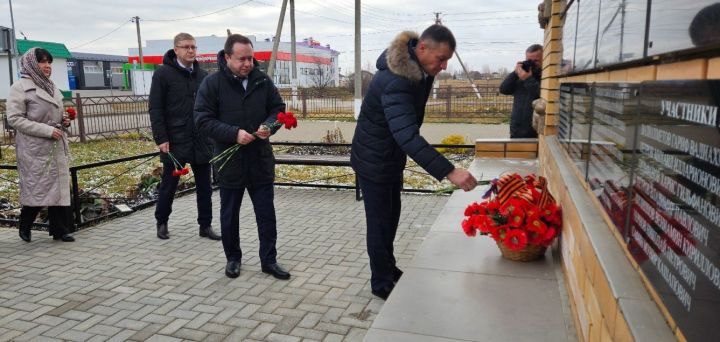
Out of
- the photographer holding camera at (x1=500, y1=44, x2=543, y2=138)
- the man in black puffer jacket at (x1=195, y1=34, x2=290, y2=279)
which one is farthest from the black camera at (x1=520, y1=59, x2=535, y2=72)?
the man in black puffer jacket at (x1=195, y1=34, x2=290, y2=279)

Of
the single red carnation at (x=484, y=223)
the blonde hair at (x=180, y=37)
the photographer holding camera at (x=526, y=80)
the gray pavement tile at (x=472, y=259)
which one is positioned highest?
the blonde hair at (x=180, y=37)

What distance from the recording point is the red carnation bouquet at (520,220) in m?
3.03

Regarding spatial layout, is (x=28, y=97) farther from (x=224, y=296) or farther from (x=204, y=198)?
(x=224, y=296)

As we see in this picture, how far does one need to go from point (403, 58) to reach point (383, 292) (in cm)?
148

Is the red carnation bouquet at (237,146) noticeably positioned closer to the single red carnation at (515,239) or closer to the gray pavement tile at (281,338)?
the gray pavement tile at (281,338)

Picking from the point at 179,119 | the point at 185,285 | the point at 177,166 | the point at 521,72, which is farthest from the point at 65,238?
the point at 521,72

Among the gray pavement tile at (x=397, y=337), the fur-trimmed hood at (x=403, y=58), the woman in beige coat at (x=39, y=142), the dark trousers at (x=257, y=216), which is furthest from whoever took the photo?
the woman in beige coat at (x=39, y=142)

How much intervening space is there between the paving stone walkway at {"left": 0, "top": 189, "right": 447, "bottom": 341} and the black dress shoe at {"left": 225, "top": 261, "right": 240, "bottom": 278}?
6 centimetres

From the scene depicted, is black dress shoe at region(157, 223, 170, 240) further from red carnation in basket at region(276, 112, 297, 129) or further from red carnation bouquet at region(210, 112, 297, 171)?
red carnation in basket at region(276, 112, 297, 129)

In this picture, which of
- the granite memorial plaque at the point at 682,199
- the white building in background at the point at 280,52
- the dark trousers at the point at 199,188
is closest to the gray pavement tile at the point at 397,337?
the granite memorial plaque at the point at 682,199

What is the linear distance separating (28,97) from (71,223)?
1.29 metres

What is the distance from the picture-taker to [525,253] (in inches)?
125

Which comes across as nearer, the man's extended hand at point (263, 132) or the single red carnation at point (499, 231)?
the single red carnation at point (499, 231)

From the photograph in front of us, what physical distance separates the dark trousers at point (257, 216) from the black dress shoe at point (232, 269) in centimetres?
8
